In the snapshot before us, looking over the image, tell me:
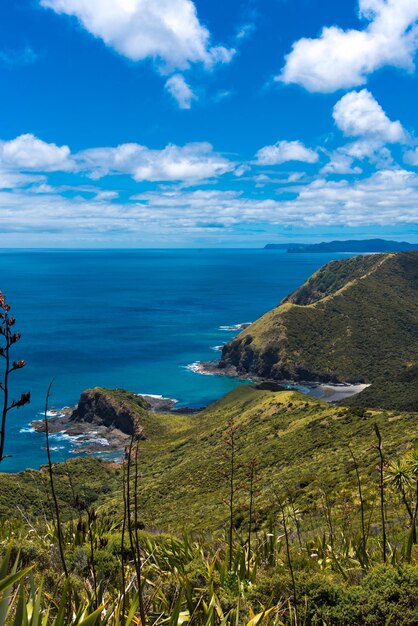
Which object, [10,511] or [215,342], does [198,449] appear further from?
[215,342]

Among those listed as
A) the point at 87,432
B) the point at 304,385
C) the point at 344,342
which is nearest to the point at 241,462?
the point at 87,432

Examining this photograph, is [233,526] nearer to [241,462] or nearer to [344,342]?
[241,462]

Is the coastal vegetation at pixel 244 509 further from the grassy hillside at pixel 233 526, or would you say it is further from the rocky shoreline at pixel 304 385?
the rocky shoreline at pixel 304 385

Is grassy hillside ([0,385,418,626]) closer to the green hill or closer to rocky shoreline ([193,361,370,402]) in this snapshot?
rocky shoreline ([193,361,370,402])

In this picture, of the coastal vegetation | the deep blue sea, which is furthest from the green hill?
the deep blue sea

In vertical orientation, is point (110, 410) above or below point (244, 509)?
below

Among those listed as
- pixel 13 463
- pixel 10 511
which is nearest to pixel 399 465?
pixel 10 511

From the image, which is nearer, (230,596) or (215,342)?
(230,596)
